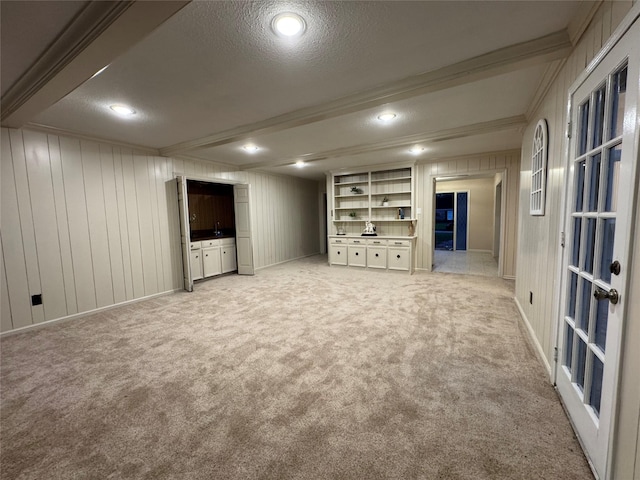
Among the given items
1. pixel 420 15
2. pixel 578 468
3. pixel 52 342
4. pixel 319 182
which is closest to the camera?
pixel 578 468

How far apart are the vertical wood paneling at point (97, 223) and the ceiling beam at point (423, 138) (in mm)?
2632

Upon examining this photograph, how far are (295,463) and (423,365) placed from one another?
124cm

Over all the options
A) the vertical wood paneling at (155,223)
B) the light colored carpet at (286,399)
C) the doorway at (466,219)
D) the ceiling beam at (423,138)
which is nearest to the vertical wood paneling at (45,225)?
the light colored carpet at (286,399)

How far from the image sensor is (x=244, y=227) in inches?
221

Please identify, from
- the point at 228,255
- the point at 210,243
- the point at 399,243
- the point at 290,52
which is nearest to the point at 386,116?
the point at 290,52

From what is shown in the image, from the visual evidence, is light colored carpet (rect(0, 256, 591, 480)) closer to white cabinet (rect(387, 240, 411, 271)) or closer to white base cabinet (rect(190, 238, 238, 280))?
white base cabinet (rect(190, 238, 238, 280))

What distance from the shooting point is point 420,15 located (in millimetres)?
1503

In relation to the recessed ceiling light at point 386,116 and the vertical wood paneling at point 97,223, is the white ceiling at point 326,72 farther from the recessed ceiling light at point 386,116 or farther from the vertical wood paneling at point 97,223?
the vertical wood paneling at point 97,223

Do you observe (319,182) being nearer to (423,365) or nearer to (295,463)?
(423,365)

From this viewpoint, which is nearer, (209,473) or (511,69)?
(209,473)

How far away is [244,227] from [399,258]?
324 centimetres

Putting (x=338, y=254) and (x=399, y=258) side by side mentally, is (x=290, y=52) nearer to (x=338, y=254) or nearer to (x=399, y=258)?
(x=399, y=258)

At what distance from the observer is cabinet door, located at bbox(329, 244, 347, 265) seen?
6.14m

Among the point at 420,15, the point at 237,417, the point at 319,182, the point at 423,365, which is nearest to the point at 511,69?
the point at 420,15
